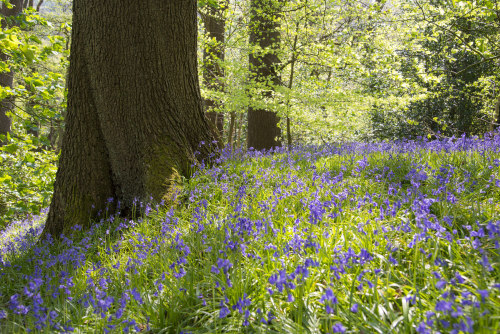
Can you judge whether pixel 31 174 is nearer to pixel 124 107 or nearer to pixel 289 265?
pixel 124 107

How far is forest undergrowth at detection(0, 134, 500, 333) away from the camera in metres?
1.60

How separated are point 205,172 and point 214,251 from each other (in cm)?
178

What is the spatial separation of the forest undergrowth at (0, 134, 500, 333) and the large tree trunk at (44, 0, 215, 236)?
1.20 feet

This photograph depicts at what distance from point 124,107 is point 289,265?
9.80ft

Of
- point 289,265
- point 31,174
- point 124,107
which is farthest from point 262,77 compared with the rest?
point 289,265

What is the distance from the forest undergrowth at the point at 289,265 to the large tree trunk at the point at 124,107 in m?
0.36

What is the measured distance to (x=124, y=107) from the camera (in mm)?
3990

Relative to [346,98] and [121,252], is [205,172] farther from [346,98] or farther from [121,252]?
[346,98]

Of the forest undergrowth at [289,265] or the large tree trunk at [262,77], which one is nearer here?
the forest undergrowth at [289,265]

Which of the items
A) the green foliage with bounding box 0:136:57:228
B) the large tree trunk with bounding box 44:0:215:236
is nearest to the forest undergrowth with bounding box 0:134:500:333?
the large tree trunk with bounding box 44:0:215:236

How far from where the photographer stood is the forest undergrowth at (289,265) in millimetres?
1596

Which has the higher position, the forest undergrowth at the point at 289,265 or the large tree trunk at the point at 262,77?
the large tree trunk at the point at 262,77

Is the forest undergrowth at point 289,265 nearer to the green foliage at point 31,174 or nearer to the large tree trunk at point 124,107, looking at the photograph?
the large tree trunk at point 124,107

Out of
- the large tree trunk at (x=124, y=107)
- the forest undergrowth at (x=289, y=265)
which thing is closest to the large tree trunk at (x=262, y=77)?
the large tree trunk at (x=124, y=107)
